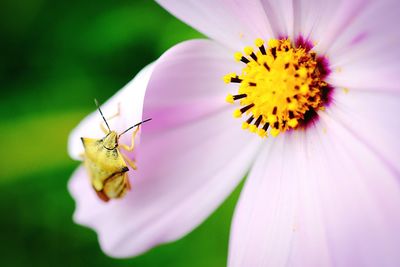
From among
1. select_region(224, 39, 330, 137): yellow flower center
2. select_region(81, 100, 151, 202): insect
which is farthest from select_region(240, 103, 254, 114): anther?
select_region(81, 100, 151, 202): insect

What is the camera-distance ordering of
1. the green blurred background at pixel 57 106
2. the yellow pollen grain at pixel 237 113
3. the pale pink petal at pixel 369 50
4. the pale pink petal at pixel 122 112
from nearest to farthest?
the pale pink petal at pixel 369 50 → the pale pink petal at pixel 122 112 → the yellow pollen grain at pixel 237 113 → the green blurred background at pixel 57 106

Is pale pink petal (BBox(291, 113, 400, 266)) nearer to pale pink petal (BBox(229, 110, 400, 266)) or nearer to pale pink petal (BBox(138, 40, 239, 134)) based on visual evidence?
pale pink petal (BBox(229, 110, 400, 266))

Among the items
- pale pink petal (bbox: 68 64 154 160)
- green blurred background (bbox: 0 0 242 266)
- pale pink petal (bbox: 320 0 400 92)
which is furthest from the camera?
green blurred background (bbox: 0 0 242 266)

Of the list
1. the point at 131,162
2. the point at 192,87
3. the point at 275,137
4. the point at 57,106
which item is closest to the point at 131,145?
the point at 131,162

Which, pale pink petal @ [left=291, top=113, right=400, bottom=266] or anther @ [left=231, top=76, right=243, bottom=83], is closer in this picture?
pale pink petal @ [left=291, top=113, right=400, bottom=266]

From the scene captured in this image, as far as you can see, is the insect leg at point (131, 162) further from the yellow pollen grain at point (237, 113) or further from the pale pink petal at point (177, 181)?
the yellow pollen grain at point (237, 113)

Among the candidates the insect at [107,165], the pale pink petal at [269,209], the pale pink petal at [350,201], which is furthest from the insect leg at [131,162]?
the pale pink petal at [350,201]
